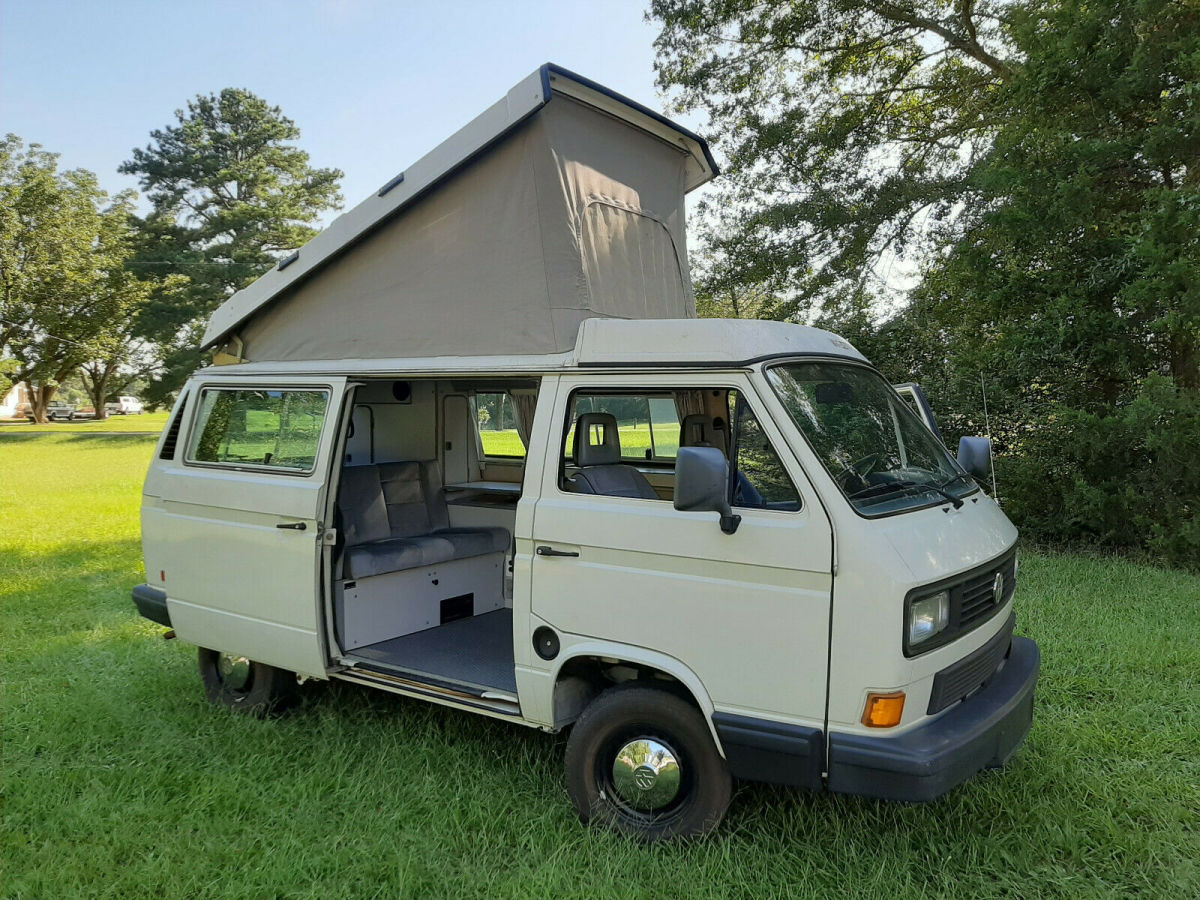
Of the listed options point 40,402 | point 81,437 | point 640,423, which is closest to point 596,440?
point 640,423

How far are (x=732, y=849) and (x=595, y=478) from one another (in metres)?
1.70

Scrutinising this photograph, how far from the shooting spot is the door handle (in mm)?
3643

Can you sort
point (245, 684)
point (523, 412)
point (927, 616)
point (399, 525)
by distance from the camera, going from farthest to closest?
1. point (523, 412)
2. point (399, 525)
3. point (245, 684)
4. point (927, 616)

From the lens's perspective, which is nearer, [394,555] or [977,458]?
[977,458]

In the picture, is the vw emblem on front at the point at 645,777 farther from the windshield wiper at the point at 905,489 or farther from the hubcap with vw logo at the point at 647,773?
the windshield wiper at the point at 905,489

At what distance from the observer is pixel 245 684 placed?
5207 millimetres

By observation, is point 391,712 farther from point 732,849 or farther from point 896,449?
point 896,449

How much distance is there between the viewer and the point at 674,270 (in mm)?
5195

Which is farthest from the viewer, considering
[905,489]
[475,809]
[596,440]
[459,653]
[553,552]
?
[459,653]

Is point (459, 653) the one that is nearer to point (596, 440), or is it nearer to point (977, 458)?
point (596, 440)

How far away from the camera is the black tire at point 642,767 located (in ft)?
11.2

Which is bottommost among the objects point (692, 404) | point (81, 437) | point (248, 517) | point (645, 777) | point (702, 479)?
point (81, 437)

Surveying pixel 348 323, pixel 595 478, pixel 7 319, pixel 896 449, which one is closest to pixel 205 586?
pixel 348 323

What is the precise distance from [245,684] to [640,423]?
3.02 metres
